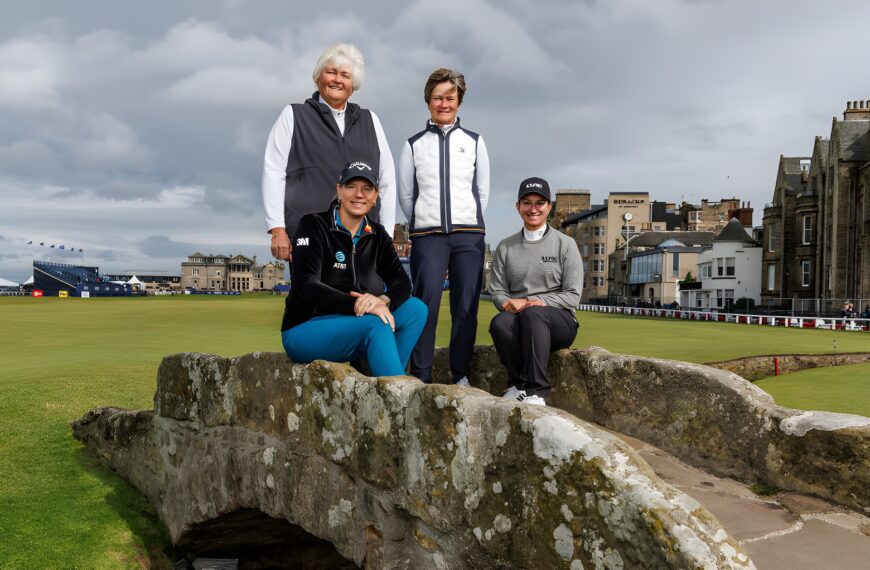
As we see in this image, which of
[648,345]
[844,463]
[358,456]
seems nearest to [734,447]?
[844,463]

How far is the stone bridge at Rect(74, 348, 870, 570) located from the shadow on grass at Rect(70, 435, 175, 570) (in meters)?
0.15

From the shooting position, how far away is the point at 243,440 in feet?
15.4

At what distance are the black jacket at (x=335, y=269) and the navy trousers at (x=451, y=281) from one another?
0.76 metres

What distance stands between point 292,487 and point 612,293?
278 ft

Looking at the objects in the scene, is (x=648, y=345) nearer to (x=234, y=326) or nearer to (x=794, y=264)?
(x=234, y=326)

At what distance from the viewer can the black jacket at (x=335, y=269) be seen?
4.12 metres

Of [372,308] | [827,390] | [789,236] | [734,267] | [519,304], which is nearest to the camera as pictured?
[372,308]

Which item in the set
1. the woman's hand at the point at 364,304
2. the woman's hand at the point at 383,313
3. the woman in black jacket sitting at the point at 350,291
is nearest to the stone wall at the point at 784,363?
the woman in black jacket sitting at the point at 350,291

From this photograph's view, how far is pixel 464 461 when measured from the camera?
2867 millimetres

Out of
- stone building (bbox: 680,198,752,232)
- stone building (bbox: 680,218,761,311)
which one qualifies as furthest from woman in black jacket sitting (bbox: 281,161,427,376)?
stone building (bbox: 680,198,752,232)

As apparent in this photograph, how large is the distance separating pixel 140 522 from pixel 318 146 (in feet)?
13.4

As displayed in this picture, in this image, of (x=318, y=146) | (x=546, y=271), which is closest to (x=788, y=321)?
(x=546, y=271)

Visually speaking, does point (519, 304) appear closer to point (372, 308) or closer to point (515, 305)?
point (515, 305)

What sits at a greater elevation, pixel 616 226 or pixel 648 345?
pixel 616 226
